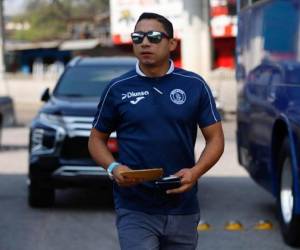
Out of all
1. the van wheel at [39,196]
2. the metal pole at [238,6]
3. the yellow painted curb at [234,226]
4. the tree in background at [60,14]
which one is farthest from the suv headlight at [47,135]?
the tree in background at [60,14]

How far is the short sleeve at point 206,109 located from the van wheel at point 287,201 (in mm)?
3611

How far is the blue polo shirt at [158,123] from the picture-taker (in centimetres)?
483

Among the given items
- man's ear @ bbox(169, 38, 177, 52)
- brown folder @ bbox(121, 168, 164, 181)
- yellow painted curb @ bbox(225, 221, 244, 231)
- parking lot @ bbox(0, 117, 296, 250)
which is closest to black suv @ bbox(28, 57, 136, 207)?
parking lot @ bbox(0, 117, 296, 250)

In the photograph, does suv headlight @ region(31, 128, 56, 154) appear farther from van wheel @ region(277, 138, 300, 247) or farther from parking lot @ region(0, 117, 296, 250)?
van wheel @ region(277, 138, 300, 247)

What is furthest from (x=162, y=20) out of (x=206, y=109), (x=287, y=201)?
(x=287, y=201)

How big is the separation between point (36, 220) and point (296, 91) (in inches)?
136

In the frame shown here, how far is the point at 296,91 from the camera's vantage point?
847 cm

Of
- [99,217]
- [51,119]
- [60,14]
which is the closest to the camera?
[99,217]

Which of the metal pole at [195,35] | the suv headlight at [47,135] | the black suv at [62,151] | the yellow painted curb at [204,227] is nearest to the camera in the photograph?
the yellow painted curb at [204,227]

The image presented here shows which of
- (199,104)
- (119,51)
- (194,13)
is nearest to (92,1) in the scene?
(119,51)

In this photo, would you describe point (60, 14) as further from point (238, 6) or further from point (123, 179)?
point (123, 179)

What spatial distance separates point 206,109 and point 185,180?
0.44 metres

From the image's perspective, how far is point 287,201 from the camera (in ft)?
29.9

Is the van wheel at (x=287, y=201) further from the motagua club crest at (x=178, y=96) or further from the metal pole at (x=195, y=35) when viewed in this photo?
the metal pole at (x=195, y=35)
